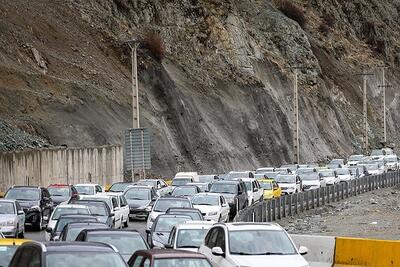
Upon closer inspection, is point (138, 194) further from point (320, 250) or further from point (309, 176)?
point (320, 250)

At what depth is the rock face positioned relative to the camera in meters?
61.8

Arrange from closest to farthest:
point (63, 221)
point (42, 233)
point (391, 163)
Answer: point (63, 221), point (42, 233), point (391, 163)


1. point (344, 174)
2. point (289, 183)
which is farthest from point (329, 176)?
point (289, 183)

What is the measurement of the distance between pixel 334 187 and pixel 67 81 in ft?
63.2

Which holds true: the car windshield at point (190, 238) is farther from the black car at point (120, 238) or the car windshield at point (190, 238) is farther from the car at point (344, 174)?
the car at point (344, 174)

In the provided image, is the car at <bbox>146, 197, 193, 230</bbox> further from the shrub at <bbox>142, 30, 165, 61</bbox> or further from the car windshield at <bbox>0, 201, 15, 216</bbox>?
the shrub at <bbox>142, 30, 165, 61</bbox>

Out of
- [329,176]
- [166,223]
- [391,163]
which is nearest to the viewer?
[166,223]

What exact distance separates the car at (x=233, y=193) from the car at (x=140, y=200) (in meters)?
2.56

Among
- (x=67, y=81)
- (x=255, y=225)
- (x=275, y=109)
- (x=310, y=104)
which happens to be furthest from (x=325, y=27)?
(x=255, y=225)

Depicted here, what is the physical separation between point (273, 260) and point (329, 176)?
146 ft

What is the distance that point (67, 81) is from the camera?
6353 cm

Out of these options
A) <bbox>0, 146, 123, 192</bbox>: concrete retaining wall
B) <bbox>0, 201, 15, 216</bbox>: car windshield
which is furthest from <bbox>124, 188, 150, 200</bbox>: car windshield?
<bbox>0, 201, 15, 216</bbox>: car windshield

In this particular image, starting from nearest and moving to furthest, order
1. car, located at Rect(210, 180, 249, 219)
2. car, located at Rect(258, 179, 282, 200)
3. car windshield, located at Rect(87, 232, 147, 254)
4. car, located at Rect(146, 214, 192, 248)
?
1. car windshield, located at Rect(87, 232, 147, 254)
2. car, located at Rect(146, 214, 192, 248)
3. car, located at Rect(210, 180, 249, 219)
4. car, located at Rect(258, 179, 282, 200)

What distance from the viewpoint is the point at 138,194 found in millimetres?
41656
